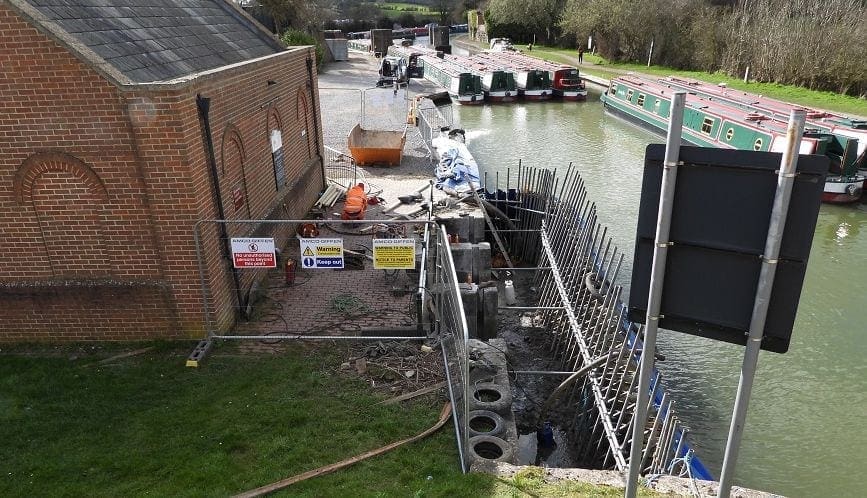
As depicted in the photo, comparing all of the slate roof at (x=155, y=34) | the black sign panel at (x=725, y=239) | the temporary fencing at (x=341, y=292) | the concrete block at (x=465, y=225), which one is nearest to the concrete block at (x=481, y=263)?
the temporary fencing at (x=341, y=292)

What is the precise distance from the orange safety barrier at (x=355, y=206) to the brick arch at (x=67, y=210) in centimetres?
647

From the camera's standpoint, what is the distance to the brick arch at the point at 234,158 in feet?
32.2

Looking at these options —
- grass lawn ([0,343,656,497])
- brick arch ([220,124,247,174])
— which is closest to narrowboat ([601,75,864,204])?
grass lawn ([0,343,656,497])

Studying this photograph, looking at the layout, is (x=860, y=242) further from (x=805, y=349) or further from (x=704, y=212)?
(x=704, y=212)

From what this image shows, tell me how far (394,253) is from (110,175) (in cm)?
422

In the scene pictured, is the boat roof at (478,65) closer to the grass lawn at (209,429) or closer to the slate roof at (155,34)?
the slate roof at (155,34)

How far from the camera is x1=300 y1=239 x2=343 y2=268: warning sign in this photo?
8891 mm

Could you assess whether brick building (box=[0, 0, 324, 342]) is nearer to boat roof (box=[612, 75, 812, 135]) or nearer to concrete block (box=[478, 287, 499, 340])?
concrete block (box=[478, 287, 499, 340])

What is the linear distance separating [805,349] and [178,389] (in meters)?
12.1

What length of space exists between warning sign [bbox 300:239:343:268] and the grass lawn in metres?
1.31

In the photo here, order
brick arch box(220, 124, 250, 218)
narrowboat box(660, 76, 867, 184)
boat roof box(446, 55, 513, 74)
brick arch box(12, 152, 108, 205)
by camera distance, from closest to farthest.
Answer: brick arch box(12, 152, 108, 205), brick arch box(220, 124, 250, 218), narrowboat box(660, 76, 867, 184), boat roof box(446, 55, 513, 74)

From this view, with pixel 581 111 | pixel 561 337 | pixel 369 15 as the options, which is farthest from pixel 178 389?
pixel 369 15

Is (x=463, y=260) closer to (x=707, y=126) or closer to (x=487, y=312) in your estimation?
(x=487, y=312)

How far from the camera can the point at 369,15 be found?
104938 millimetres
